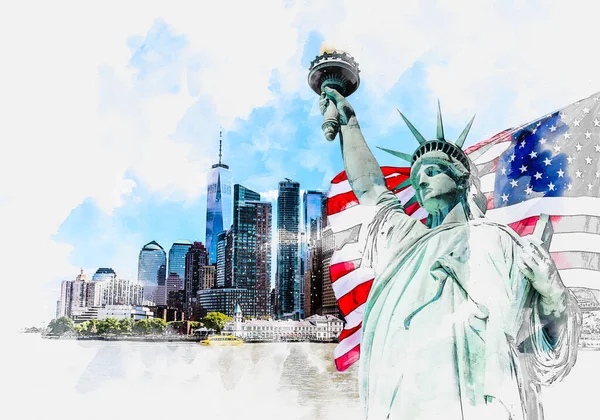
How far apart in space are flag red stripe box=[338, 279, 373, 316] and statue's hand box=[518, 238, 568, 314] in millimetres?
1484

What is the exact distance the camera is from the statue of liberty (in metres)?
2.33

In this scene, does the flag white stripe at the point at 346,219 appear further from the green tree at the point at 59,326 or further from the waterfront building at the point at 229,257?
the green tree at the point at 59,326

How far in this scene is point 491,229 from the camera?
2520mm

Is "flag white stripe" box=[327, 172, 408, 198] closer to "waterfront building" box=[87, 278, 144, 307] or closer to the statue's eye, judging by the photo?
the statue's eye

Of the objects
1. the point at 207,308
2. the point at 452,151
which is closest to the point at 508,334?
the point at 452,151

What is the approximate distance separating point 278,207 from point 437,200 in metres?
4.09

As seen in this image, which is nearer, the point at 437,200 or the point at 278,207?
the point at 437,200

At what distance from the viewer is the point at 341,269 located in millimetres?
3799

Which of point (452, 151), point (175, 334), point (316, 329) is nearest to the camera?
point (452, 151)

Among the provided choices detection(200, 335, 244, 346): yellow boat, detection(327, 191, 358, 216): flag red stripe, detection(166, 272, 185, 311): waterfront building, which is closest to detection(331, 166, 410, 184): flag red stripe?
detection(327, 191, 358, 216): flag red stripe

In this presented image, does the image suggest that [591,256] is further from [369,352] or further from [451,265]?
[369,352]

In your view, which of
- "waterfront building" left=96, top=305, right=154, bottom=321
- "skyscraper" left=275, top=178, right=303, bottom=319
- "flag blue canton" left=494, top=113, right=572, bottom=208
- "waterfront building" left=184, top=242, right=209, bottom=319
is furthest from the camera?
"waterfront building" left=96, top=305, right=154, bottom=321

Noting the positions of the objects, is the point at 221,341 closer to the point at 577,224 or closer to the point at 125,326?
the point at 125,326

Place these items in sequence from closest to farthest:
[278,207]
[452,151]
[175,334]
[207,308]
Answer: [452,151]
[278,207]
[207,308]
[175,334]
